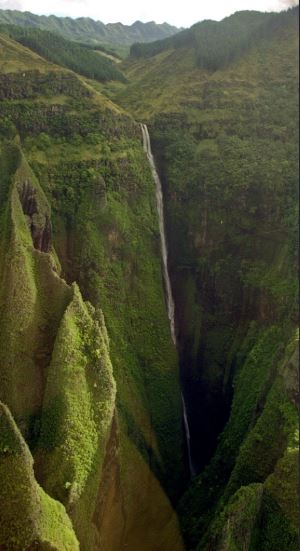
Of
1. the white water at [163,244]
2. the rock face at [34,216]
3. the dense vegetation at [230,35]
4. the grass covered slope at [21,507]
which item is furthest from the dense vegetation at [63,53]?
the grass covered slope at [21,507]

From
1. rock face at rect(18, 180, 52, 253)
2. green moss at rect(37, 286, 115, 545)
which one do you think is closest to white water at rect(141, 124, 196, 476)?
rock face at rect(18, 180, 52, 253)

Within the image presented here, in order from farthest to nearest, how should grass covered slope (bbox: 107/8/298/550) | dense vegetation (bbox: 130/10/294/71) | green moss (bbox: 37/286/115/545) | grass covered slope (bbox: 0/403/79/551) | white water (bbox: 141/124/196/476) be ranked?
dense vegetation (bbox: 130/10/294/71) < white water (bbox: 141/124/196/476) < grass covered slope (bbox: 107/8/298/550) < green moss (bbox: 37/286/115/545) < grass covered slope (bbox: 0/403/79/551)

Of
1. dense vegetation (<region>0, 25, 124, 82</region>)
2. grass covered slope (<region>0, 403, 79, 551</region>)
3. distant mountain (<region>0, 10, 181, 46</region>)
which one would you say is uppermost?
distant mountain (<region>0, 10, 181, 46</region>)

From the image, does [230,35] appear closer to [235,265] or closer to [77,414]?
[235,265]

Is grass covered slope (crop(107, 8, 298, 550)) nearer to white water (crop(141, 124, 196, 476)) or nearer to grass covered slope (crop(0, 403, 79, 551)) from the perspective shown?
white water (crop(141, 124, 196, 476))

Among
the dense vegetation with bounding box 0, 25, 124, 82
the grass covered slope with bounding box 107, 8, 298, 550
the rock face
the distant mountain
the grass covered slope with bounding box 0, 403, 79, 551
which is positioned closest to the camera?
the grass covered slope with bounding box 0, 403, 79, 551

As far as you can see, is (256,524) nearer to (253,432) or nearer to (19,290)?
(253,432)

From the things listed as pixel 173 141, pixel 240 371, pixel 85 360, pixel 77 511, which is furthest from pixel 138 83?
pixel 77 511
